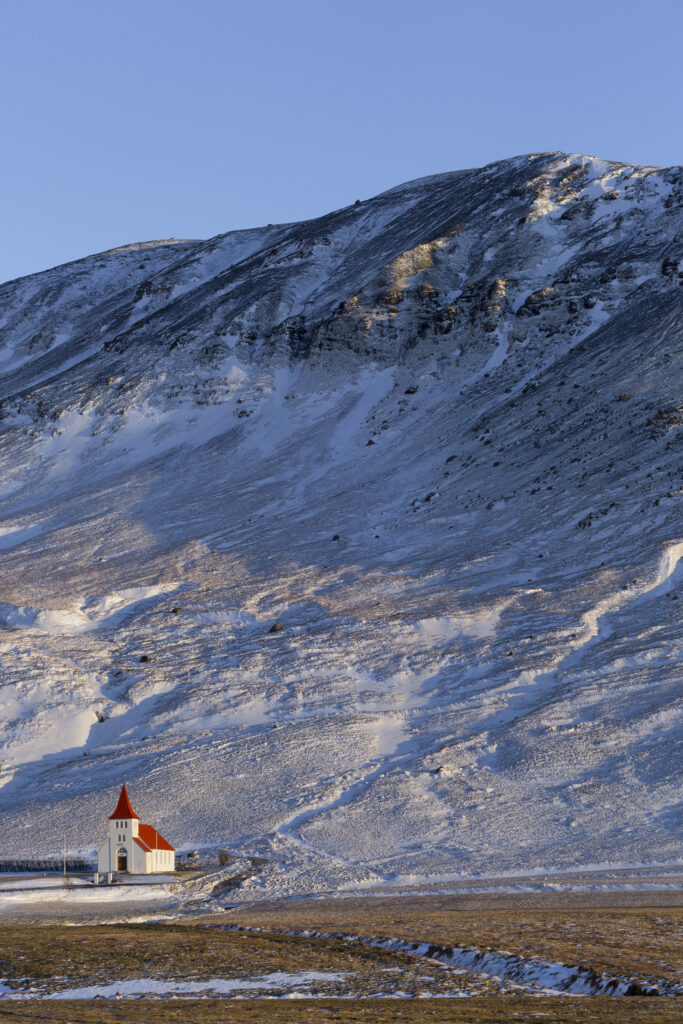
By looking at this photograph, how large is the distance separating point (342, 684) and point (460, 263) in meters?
75.1

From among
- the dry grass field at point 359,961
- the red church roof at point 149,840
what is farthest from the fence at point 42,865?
the dry grass field at point 359,961

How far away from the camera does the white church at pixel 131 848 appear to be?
3725 centimetres

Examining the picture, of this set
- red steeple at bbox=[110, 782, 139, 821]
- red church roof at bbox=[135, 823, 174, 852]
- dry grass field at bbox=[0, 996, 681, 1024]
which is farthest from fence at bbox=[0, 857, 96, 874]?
dry grass field at bbox=[0, 996, 681, 1024]

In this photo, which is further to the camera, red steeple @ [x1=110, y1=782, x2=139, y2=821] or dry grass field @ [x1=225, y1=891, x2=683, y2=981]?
red steeple @ [x1=110, y1=782, x2=139, y2=821]

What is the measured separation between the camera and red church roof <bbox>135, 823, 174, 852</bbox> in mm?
37294

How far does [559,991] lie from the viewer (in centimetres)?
1767

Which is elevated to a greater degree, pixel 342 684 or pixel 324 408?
pixel 324 408

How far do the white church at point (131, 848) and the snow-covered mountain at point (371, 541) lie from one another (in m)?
3.64

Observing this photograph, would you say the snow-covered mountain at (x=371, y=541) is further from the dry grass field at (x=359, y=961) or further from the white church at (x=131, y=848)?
the dry grass field at (x=359, y=961)

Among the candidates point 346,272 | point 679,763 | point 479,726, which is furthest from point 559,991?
point 346,272

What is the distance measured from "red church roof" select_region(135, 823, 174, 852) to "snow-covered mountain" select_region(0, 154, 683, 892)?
346 cm

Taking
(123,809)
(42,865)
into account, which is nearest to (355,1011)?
(123,809)

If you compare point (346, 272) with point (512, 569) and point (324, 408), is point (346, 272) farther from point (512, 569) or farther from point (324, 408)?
point (512, 569)

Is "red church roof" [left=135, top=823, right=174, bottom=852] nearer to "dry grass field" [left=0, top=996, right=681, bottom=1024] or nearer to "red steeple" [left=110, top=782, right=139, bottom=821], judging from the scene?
"red steeple" [left=110, top=782, right=139, bottom=821]
